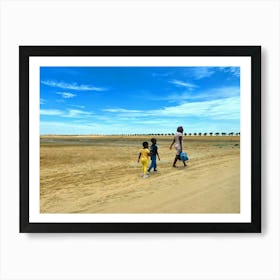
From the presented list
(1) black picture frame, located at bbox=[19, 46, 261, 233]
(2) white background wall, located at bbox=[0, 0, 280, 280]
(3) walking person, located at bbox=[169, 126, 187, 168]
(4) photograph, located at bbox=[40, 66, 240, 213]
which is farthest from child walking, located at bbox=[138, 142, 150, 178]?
(2) white background wall, located at bbox=[0, 0, 280, 280]

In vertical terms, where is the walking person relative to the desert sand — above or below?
above

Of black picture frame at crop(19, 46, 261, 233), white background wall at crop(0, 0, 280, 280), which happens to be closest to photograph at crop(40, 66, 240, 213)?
black picture frame at crop(19, 46, 261, 233)

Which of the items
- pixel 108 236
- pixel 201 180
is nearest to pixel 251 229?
pixel 201 180

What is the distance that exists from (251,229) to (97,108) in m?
1.47

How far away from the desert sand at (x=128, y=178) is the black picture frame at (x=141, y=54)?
0.36 feet

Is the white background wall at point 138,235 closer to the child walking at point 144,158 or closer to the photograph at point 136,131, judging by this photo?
the photograph at point 136,131

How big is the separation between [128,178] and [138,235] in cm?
44

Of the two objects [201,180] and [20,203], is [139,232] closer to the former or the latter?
[201,180]

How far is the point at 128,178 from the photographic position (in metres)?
2.20

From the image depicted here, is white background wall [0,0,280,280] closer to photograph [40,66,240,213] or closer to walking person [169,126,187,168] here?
photograph [40,66,240,213]

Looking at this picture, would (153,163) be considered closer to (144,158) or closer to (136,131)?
(144,158)

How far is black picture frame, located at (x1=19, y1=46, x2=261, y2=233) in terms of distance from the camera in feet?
7.01

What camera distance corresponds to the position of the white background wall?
85.6 inches

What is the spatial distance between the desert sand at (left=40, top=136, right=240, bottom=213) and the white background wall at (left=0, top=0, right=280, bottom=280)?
0.74 ft
